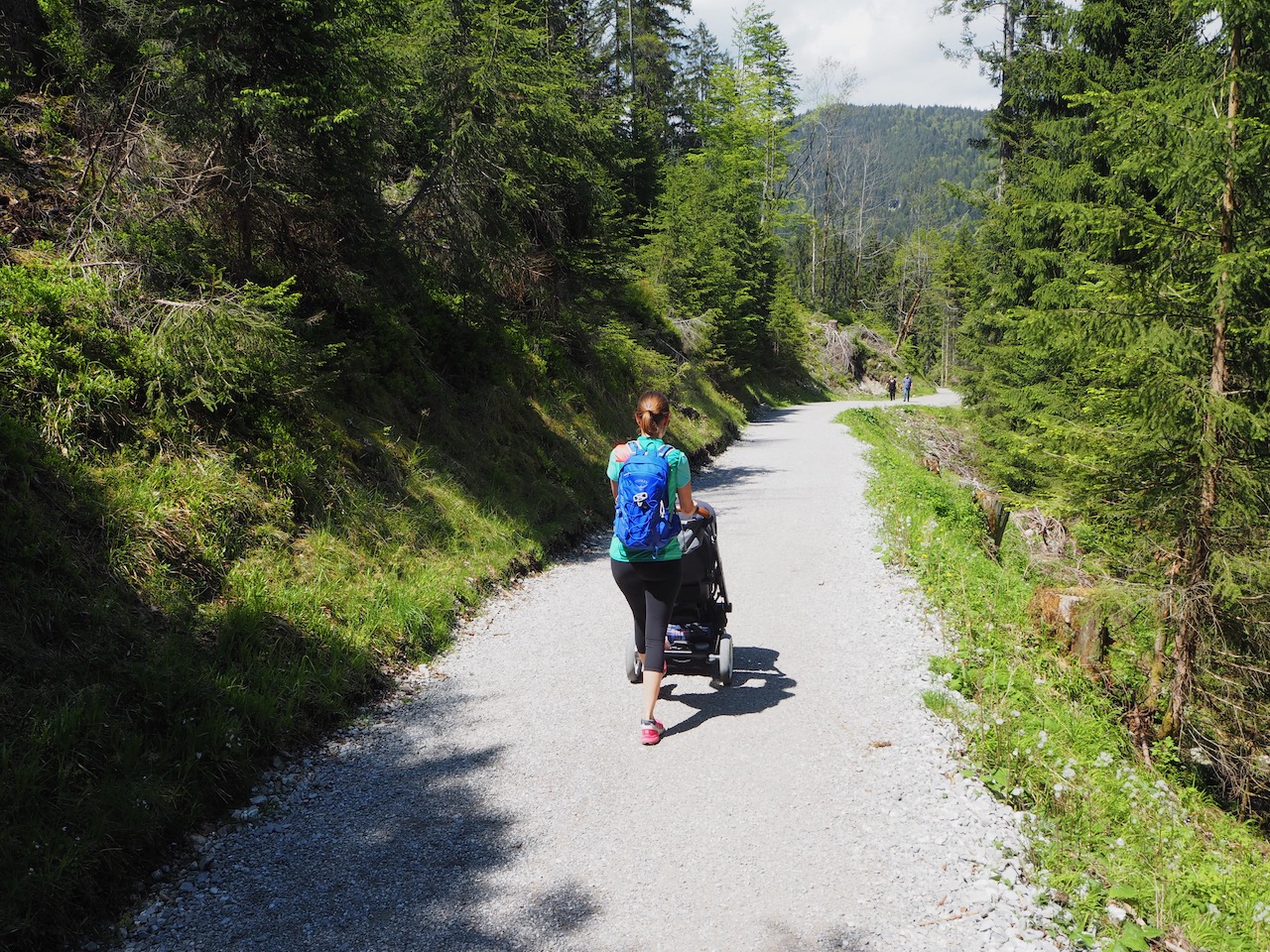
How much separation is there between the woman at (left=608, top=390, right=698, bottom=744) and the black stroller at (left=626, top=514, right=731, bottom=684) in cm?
44

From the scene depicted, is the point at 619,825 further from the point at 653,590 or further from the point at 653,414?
the point at 653,414

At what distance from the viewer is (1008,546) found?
37.4 feet

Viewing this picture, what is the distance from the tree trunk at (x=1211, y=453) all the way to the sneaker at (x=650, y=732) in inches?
172

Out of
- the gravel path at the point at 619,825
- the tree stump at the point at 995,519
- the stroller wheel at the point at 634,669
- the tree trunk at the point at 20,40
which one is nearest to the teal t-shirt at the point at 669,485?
the stroller wheel at the point at 634,669

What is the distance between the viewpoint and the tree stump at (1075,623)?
22.8 feet

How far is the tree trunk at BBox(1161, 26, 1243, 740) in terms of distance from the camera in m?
5.64

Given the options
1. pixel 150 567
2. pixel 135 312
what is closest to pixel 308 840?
pixel 150 567

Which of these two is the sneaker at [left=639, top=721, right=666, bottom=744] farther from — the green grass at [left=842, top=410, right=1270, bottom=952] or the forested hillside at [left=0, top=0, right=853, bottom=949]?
the forested hillside at [left=0, top=0, right=853, bottom=949]

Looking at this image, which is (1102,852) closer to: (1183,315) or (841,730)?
(841,730)

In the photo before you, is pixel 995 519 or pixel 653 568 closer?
pixel 653 568

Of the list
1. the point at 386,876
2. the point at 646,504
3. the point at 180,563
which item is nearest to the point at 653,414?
the point at 646,504

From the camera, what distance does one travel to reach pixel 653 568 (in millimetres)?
4941

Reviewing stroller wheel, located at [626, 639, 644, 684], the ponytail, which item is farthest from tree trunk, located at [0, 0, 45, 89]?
stroller wheel, located at [626, 639, 644, 684]

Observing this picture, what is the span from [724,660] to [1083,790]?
2.40m
